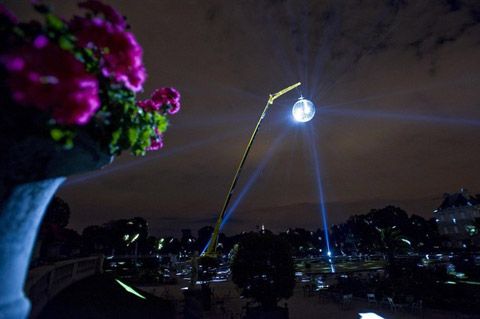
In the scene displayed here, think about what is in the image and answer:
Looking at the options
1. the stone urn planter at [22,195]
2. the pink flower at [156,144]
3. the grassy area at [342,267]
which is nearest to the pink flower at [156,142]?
the pink flower at [156,144]

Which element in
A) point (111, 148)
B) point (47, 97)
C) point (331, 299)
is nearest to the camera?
point (47, 97)

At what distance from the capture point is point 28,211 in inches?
82.0

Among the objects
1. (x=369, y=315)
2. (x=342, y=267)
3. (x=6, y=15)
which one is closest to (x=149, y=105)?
(x=6, y=15)

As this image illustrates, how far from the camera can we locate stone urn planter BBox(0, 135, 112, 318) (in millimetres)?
1918

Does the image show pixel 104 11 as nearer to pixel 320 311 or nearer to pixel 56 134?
pixel 56 134

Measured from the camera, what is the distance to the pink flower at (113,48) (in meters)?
2.00

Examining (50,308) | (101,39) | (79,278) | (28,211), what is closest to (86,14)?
(101,39)

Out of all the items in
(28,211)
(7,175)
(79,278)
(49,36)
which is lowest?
(79,278)

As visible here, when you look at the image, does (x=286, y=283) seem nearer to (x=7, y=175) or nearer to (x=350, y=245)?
(x=7, y=175)

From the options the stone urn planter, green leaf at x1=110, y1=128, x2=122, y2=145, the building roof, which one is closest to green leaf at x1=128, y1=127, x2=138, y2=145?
green leaf at x1=110, y1=128, x2=122, y2=145

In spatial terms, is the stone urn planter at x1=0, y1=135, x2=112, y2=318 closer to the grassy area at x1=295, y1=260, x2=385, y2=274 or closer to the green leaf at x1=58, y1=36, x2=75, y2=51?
the green leaf at x1=58, y1=36, x2=75, y2=51

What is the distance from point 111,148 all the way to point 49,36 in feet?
2.97

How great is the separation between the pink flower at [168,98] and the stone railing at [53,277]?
15.1 feet

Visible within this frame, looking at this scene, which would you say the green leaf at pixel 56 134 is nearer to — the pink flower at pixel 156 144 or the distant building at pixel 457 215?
the pink flower at pixel 156 144
